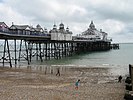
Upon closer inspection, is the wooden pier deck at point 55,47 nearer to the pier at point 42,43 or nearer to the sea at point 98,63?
the pier at point 42,43

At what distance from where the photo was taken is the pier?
3750 cm

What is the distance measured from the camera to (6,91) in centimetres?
1633

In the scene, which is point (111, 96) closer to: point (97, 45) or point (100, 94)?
point (100, 94)

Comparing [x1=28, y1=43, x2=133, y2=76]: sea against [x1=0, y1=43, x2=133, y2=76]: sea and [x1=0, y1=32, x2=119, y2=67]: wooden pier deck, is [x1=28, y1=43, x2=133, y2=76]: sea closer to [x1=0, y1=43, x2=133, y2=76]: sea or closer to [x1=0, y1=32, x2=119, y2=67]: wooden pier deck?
[x1=0, y1=43, x2=133, y2=76]: sea

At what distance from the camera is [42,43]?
192 ft

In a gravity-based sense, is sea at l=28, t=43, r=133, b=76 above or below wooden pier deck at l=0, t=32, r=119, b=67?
below

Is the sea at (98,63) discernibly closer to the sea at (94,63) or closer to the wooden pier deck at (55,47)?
the sea at (94,63)

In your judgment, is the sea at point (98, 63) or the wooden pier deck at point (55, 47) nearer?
the sea at point (98, 63)

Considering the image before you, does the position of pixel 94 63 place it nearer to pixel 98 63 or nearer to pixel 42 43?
pixel 98 63

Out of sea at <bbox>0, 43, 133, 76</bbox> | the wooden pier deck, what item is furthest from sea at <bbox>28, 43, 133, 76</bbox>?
the wooden pier deck

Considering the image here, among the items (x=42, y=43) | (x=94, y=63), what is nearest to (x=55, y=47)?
(x=42, y=43)

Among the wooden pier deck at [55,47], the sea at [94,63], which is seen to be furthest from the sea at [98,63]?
the wooden pier deck at [55,47]

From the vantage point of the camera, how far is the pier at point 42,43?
123ft

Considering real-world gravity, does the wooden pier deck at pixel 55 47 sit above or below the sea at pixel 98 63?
above
